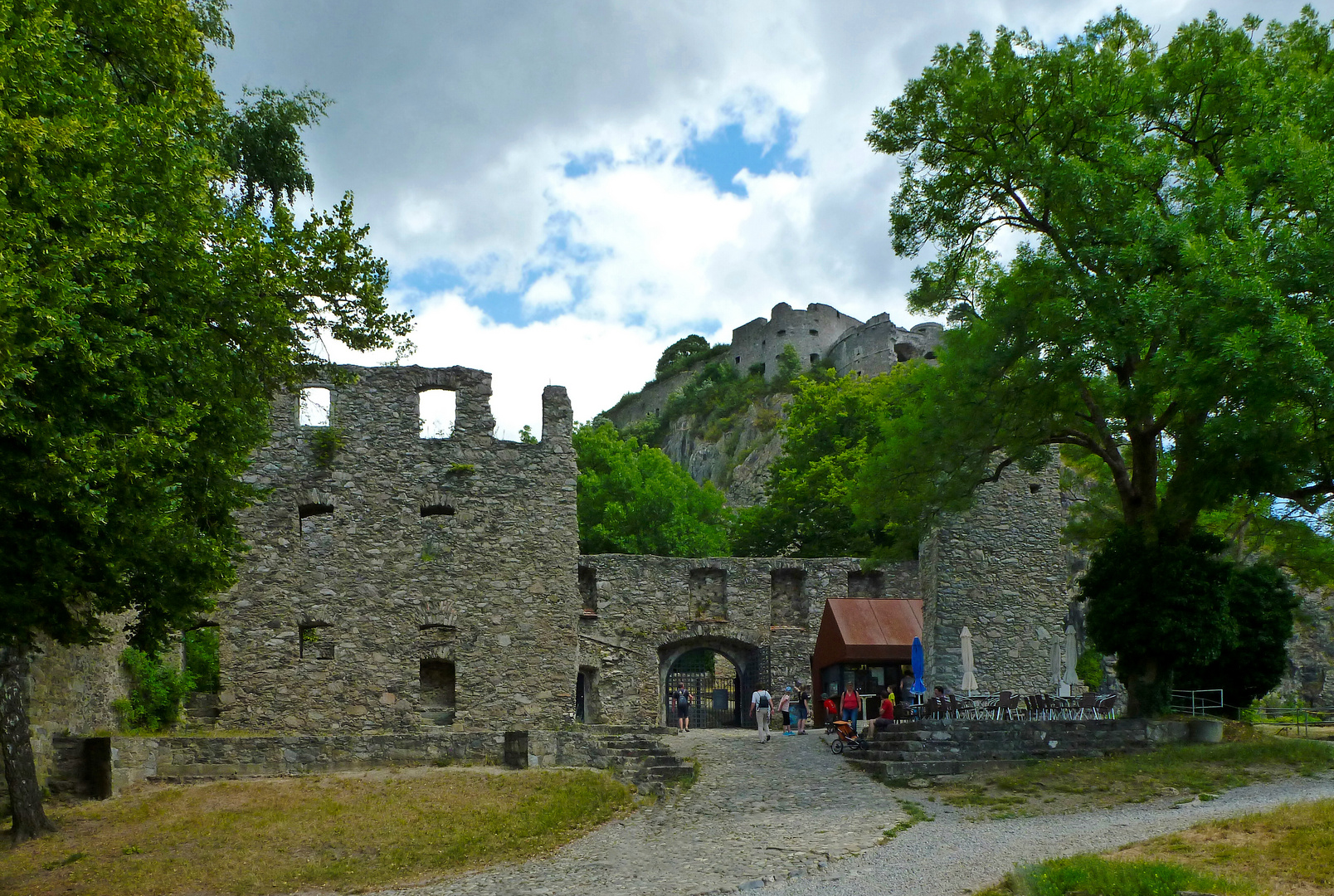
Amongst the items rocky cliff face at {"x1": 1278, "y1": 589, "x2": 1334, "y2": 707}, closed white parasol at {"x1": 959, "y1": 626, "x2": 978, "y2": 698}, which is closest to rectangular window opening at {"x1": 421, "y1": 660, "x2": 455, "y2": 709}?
closed white parasol at {"x1": 959, "y1": 626, "x2": 978, "y2": 698}

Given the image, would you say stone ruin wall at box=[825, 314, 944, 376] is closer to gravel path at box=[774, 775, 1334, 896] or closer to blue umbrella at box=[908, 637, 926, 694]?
blue umbrella at box=[908, 637, 926, 694]

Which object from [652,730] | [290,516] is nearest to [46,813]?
[290,516]

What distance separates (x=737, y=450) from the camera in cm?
5475

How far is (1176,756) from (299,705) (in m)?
13.9

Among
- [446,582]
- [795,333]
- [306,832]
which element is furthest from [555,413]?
[795,333]

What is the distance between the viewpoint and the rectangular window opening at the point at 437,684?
1930 cm

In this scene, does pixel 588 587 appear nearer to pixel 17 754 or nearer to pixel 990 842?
pixel 17 754

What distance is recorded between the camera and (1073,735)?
14.5 meters

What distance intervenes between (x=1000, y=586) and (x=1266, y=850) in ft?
46.0

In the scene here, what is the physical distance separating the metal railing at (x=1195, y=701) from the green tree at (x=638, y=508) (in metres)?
19.4

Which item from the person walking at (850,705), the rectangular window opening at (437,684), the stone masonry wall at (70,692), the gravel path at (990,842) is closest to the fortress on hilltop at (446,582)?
the rectangular window opening at (437,684)

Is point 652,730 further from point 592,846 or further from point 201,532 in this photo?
point 201,532

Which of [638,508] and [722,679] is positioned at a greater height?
[638,508]

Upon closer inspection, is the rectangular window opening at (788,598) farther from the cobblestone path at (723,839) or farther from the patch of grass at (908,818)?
the patch of grass at (908,818)
